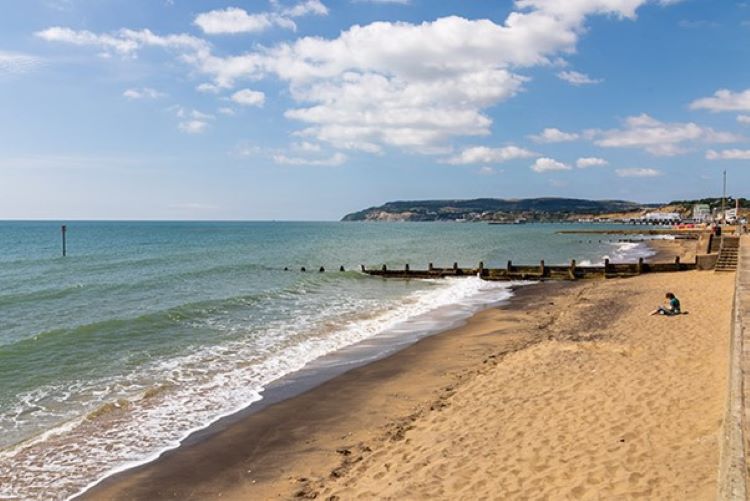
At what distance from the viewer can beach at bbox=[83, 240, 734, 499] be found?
717 cm

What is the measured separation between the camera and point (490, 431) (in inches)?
356

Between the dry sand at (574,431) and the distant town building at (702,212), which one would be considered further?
the distant town building at (702,212)

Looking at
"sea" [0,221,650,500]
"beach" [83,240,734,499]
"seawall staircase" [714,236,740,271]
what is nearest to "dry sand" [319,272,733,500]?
"beach" [83,240,734,499]

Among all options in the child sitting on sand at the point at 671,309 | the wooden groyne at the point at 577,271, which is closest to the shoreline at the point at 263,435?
the child sitting on sand at the point at 671,309

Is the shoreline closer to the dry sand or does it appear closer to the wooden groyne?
the dry sand

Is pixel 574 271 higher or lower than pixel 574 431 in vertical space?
higher

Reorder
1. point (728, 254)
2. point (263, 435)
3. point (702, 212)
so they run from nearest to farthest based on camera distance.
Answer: point (263, 435) < point (728, 254) < point (702, 212)

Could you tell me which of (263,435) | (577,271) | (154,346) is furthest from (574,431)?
(577,271)

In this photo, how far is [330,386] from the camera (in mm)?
13203

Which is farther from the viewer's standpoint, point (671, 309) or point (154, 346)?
point (671, 309)

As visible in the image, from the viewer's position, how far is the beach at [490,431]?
7.17m

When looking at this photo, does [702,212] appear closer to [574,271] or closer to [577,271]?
[577,271]

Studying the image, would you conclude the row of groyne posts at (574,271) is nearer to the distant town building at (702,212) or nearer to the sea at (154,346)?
the sea at (154,346)

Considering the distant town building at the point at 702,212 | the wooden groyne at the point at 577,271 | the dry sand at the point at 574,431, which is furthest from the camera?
the distant town building at the point at 702,212
